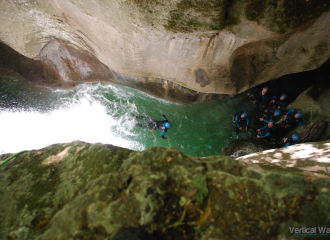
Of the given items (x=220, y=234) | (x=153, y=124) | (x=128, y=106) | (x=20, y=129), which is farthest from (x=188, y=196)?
(x=20, y=129)

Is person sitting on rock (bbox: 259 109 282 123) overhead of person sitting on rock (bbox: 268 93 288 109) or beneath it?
beneath

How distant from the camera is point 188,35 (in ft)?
9.89

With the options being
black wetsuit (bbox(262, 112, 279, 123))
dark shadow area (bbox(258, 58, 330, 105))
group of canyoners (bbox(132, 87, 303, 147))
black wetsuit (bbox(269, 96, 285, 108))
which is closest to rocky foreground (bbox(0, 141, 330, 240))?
group of canyoners (bbox(132, 87, 303, 147))

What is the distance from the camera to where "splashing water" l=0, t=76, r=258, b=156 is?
18.5 ft

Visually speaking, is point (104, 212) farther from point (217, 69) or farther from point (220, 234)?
point (217, 69)

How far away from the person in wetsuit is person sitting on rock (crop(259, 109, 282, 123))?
0.72 ft

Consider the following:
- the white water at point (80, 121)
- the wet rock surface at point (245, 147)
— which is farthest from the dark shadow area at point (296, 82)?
the white water at point (80, 121)

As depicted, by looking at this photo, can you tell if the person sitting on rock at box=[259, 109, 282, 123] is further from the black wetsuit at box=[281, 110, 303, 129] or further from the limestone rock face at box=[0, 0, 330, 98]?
the limestone rock face at box=[0, 0, 330, 98]

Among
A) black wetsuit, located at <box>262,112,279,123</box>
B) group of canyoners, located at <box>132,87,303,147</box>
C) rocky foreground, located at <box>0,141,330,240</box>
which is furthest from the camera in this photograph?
black wetsuit, located at <box>262,112,279,123</box>

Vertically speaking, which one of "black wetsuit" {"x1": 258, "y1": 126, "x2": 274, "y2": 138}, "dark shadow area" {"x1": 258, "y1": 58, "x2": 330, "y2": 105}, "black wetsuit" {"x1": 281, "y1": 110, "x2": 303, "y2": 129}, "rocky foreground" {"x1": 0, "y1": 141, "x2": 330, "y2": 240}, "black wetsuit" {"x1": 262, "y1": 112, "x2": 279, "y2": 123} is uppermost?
"dark shadow area" {"x1": 258, "y1": 58, "x2": 330, "y2": 105}

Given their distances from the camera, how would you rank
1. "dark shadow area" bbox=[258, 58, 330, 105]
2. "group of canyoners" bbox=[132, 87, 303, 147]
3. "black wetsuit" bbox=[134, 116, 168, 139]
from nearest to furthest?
"group of canyoners" bbox=[132, 87, 303, 147] → "dark shadow area" bbox=[258, 58, 330, 105] → "black wetsuit" bbox=[134, 116, 168, 139]

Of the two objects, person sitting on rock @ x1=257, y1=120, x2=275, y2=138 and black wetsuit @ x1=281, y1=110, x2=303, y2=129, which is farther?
person sitting on rock @ x1=257, y1=120, x2=275, y2=138

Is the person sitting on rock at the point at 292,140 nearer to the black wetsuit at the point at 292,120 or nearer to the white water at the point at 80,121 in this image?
the black wetsuit at the point at 292,120

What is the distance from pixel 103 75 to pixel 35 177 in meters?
4.59
